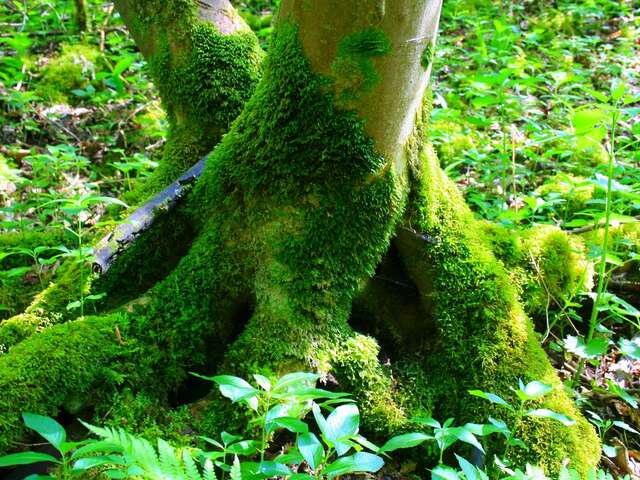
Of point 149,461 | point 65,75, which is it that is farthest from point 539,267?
point 65,75

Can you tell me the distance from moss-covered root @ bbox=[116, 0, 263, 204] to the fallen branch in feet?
1.18

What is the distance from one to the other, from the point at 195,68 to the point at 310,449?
90.9 inches

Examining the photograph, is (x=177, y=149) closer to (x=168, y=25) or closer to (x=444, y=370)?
(x=168, y=25)

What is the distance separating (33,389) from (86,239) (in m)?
1.82

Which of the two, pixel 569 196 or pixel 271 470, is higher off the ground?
pixel 569 196

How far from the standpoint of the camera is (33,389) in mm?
2033

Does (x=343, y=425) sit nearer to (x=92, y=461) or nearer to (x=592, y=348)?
(x=92, y=461)

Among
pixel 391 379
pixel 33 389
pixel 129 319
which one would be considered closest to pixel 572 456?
pixel 391 379

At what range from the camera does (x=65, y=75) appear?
609cm

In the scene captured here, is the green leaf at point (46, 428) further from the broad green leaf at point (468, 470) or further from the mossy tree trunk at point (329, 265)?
the broad green leaf at point (468, 470)

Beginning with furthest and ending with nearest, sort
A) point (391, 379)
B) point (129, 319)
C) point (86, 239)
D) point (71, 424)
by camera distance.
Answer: point (86, 239) < point (391, 379) < point (129, 319) < point (71, 424)

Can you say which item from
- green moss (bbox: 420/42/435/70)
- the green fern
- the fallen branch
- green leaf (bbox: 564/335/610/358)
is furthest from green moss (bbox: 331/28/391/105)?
green leaf (bbox: 564/335/610/358)

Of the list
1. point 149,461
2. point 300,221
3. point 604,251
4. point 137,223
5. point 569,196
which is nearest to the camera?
point 149,461

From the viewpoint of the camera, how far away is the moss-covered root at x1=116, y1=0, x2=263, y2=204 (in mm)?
3000
